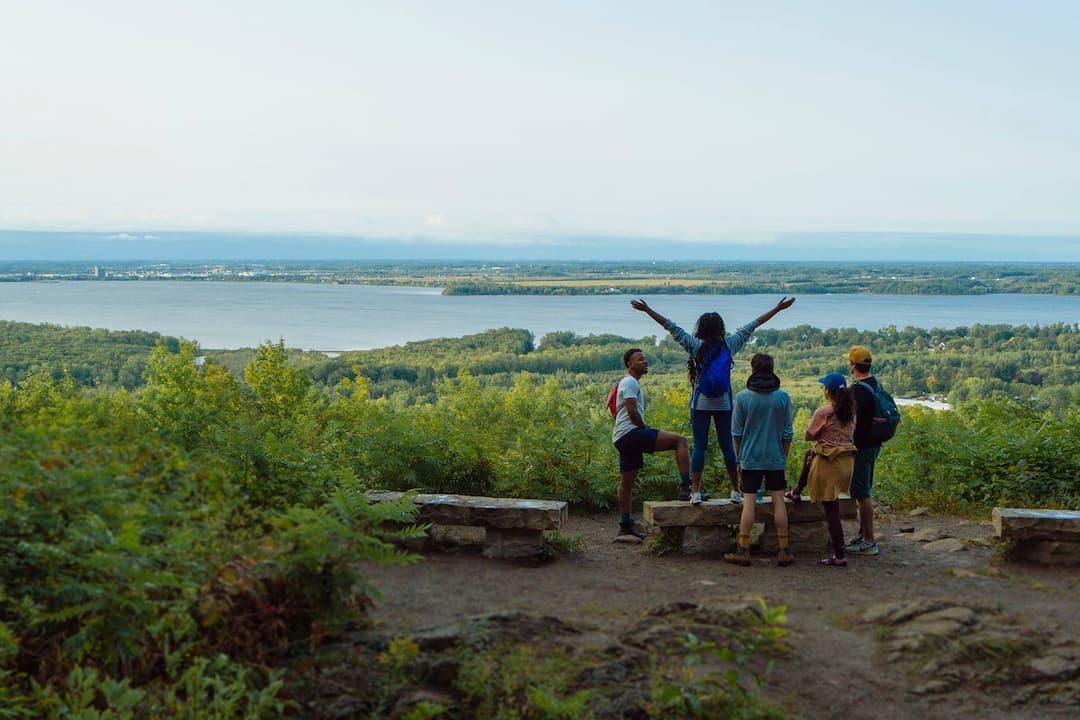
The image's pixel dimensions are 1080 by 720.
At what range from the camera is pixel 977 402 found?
1351 cm

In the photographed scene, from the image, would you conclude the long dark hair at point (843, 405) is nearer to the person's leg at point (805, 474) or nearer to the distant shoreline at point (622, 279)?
the person's leg at point (805, 474)

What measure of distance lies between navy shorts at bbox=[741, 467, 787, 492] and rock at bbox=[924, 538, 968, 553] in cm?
192

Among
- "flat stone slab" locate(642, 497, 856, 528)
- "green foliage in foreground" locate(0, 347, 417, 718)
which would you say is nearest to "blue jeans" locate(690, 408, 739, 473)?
"flat stone slab" locate(642, 497, 856, 528)

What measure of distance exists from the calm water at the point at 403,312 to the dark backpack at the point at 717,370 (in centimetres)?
5224

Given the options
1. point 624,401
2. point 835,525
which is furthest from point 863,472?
point 624,401

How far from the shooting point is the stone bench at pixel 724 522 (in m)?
7.92

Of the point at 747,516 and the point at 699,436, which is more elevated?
the point at 699,436

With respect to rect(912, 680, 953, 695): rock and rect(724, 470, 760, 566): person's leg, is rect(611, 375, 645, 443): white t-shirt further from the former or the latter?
rect(912, 680, 953, 695): rock

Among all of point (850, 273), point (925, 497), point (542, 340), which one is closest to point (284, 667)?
point (925, 497)

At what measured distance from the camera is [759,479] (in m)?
A: 7.68

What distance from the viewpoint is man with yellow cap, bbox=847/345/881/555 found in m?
7.81

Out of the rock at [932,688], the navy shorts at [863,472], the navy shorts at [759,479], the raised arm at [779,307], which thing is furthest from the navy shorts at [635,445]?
the rock at [932,688]

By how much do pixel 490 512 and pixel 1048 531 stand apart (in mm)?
4920

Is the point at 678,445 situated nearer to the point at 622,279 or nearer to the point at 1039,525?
the point at 1039,525
